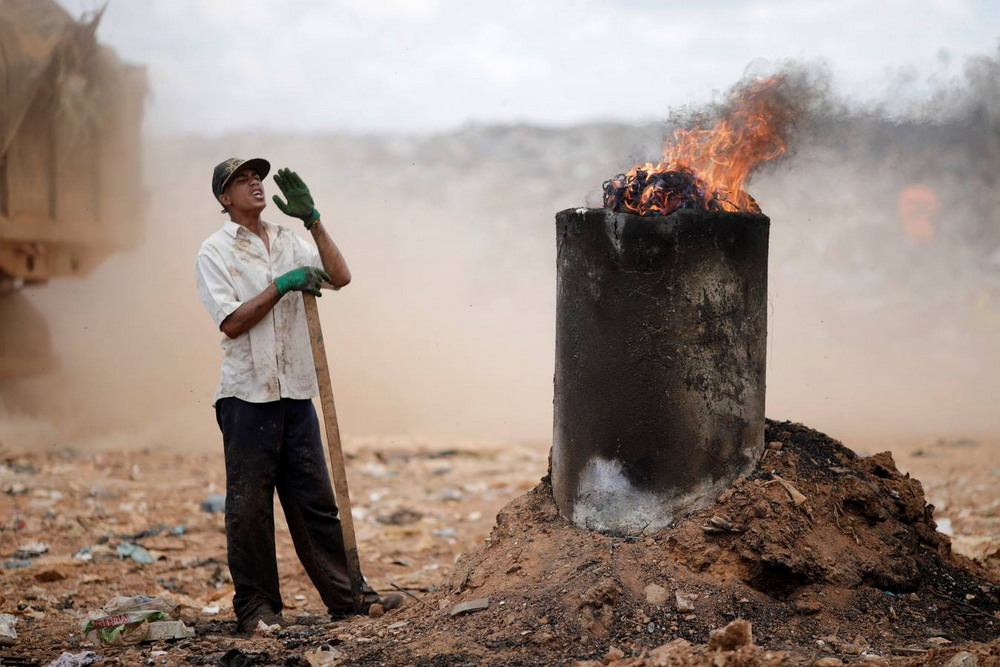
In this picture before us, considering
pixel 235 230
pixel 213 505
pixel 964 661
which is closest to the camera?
pixel 964 661

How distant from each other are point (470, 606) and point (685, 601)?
0.80 meters

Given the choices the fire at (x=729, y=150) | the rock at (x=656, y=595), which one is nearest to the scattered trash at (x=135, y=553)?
the rock at (x=656, y=595)

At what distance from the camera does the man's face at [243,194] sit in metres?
4.53

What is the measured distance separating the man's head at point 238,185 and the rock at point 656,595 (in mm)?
2275

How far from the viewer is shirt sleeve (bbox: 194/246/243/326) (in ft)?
14.2

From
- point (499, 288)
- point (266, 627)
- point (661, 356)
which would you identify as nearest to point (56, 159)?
point (266, 627)

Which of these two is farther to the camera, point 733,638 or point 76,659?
point 76,659

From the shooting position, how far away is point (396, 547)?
6949 mm

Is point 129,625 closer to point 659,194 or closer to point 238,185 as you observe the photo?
point 238,185

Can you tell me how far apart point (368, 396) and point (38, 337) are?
3.61 meters

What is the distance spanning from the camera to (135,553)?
6.59m

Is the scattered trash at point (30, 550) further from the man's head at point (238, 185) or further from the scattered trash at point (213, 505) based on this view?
the man's head at point (238, 185)

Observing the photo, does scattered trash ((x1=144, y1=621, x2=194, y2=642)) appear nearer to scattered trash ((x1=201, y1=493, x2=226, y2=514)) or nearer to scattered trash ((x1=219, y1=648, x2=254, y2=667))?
scattered trash ((x1=219, y1=648, x2=254, y2=667))

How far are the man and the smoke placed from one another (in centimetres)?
348
